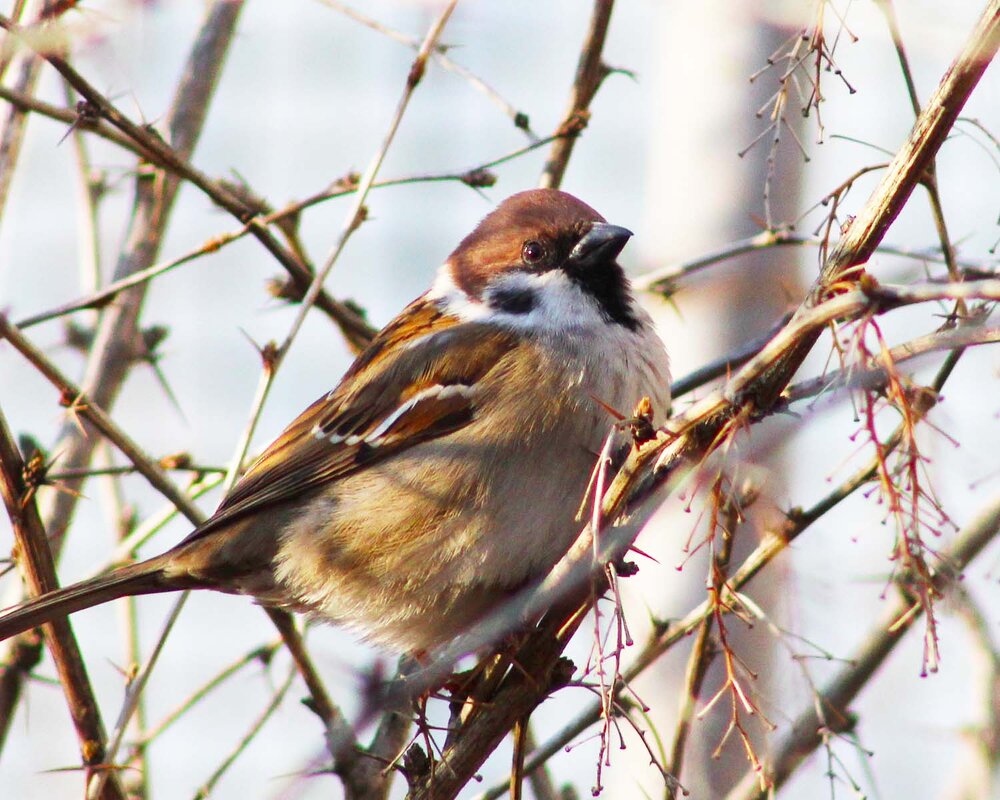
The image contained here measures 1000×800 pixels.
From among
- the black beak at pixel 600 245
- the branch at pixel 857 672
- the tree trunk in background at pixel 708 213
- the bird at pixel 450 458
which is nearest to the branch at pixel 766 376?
the branch at pixel 857 672

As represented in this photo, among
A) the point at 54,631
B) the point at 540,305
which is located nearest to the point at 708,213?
the point at 540,305

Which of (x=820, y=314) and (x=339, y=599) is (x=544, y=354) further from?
(x=820, y=314)

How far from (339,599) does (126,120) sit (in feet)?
3.73

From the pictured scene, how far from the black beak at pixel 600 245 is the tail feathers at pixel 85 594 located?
126cm

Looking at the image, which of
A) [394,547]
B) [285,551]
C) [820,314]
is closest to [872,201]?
[820,314]

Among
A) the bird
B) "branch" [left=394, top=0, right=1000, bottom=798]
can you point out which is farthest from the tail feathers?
"branch" [left=394, top=0, right=1000, bottom=798]

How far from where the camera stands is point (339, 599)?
2.98m

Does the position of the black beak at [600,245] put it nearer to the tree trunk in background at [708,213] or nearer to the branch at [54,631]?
the tree trunk in background at [708,213]

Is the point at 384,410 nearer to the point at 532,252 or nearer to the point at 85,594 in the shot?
the point at 532,252

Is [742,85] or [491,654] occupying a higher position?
[742,85]

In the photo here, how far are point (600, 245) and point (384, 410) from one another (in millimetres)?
668

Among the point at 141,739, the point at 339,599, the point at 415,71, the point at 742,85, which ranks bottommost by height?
the point at 141,739

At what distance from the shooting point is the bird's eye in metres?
3.32

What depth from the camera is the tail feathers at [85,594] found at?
2.47 m
